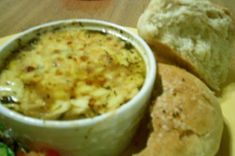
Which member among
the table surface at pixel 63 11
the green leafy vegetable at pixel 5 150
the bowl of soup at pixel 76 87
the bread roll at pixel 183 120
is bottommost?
the table surface at pixel 63 11

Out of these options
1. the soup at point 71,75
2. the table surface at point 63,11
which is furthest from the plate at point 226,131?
the table surface at point 63,11

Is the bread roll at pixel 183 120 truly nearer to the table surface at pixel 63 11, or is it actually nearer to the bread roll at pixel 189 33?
the bread roll at pixel 189 33

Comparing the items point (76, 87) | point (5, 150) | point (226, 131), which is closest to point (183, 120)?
point (226, 131)

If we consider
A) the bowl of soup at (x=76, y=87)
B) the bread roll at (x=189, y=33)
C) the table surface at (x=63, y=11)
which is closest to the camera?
the bowl of soup at (x=76, y=87)

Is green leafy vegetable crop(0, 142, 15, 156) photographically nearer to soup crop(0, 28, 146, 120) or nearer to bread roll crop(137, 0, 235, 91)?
soup crop(0, 28, 146, 120)

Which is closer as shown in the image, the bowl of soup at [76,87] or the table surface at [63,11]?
the bowl of soup at [76,87]

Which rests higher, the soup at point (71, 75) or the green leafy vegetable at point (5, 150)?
the soup at point (71, 75)

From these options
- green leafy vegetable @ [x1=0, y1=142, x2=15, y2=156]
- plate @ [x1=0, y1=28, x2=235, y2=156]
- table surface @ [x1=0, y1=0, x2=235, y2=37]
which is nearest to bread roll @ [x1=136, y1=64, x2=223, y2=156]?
plate @ [x1=0, y1=28, x2=235, y2=156]
